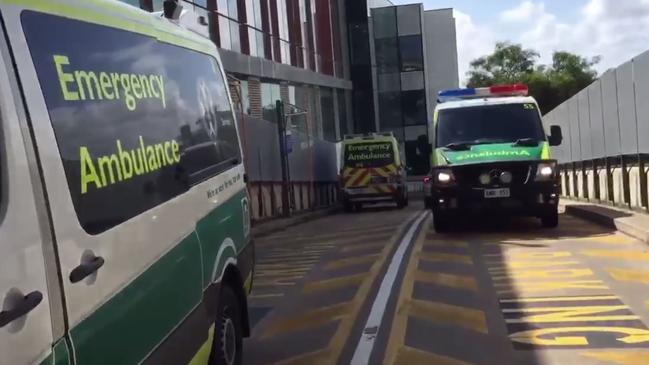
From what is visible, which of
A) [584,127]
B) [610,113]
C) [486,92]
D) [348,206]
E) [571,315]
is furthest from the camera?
[348,206]

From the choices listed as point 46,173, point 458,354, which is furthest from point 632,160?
point 46,173

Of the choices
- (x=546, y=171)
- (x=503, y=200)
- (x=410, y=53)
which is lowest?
(x=503, y=200)

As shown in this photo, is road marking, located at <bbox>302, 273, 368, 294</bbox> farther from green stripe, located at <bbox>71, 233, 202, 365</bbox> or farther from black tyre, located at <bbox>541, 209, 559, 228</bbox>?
black tyre, located at <bbox>541, 209, 559, 228</bbox>

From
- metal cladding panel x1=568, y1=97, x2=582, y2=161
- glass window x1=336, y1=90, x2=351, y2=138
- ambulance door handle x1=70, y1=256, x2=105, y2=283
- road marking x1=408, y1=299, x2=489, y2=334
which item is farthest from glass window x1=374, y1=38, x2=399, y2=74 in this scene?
ambulance door handle x1=70, y1=256, x2=105, y2=283

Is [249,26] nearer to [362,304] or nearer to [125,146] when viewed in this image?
[362,304]

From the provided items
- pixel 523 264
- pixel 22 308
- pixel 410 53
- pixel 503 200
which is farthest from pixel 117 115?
pixel 410 53

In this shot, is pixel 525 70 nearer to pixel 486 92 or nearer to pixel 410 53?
pixel 410 53

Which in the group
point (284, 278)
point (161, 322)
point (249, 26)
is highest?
point (249, 26)

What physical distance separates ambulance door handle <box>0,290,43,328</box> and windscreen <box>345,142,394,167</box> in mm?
29124

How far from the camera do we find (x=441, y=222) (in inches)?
588

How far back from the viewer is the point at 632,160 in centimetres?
1642

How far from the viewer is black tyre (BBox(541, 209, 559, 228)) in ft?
47.9

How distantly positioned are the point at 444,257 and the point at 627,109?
6916 millimetres

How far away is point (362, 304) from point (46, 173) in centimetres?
580
